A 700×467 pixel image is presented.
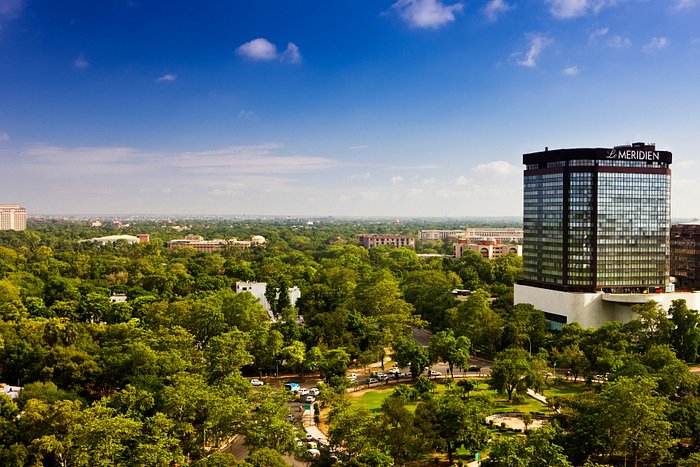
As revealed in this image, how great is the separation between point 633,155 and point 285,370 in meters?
44.9

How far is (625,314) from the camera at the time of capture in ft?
210

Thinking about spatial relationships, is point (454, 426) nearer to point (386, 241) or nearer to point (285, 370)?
point (285, 370)

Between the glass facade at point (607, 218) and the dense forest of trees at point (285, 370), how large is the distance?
7.81 metres

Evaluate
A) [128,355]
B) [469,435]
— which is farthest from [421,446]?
[128,355]

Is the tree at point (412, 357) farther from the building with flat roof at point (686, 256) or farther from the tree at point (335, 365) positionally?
the building with flat roof at point (686, 256)

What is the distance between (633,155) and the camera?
65.9 m

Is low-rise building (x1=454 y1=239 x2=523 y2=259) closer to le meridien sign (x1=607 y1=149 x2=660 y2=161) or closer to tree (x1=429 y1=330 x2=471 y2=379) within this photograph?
le meridien sign (x1=607 y1=149 x2=660 y2=161)

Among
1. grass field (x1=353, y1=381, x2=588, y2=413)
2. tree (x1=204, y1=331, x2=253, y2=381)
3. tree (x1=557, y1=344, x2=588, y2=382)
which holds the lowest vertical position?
grass field (x1=353, y1=381, x2=588, y2=413)

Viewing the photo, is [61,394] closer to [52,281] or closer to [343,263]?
[52,281]

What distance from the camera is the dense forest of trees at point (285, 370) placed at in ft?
100

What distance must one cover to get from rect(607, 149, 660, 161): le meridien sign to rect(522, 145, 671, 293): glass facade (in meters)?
0.11

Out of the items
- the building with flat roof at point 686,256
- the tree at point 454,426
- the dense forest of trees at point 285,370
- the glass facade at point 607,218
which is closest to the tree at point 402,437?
the dense forest of trees at point 285,370

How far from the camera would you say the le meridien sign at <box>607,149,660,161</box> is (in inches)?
2579

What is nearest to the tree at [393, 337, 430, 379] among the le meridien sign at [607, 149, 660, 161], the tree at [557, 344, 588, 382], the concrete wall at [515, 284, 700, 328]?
the tree at [557, 344, 588, 382]
